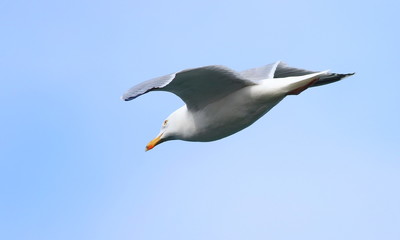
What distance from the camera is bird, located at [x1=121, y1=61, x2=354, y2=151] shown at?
43.8 ft

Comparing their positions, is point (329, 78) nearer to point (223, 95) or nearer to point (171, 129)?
point (223, 95)

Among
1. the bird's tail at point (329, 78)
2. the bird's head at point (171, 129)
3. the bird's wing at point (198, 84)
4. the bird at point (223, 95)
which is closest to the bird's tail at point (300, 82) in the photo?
the bird at point (223, 95)

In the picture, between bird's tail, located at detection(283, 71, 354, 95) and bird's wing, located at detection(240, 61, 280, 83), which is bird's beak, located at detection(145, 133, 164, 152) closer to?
bird's wing, located at detection(240, 61, 280, 83)

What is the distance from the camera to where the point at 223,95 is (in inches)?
546

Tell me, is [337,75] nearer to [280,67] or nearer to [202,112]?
[280,67]

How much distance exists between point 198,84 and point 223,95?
491 millimetres

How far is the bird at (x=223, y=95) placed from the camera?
13344 mm

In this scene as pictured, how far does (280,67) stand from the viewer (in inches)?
613

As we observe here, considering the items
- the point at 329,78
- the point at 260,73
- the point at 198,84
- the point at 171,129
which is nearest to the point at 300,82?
the point at 260,73

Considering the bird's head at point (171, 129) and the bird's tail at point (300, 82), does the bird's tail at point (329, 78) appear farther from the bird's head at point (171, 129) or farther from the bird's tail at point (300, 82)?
the bird's head at point (171, 129)

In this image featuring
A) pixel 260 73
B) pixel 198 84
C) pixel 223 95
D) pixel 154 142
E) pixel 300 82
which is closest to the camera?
pixel 300 82

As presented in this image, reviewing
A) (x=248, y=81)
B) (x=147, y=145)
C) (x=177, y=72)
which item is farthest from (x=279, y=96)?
(x=147, y=145)

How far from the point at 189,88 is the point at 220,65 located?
768 mm

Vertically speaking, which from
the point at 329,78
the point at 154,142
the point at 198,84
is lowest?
the point at 154,142
